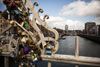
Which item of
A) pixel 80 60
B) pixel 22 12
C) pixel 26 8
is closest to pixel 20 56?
pixel 22 12

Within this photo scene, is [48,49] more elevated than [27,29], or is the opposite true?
[27,29]

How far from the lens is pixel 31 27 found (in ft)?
6.07

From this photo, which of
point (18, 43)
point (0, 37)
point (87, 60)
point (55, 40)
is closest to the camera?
point (87, 60)

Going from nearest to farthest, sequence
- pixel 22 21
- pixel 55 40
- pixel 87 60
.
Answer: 1. pixel 87 60
2. pixel 55 40
3. pixel 22 21

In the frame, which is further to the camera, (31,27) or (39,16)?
(31,27)

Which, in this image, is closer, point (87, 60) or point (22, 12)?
point (87, 60)

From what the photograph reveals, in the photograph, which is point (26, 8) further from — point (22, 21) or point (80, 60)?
point (80, 60)

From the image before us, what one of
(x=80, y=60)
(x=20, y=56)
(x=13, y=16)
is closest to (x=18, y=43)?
(x=20, y=56)

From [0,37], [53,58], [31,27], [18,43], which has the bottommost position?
[53,58]

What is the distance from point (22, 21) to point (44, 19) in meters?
0.53

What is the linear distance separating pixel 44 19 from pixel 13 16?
720mm

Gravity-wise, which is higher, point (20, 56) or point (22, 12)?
point (22, 12)

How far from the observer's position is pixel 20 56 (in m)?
1.74

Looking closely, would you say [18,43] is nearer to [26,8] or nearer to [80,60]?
[26,8]
